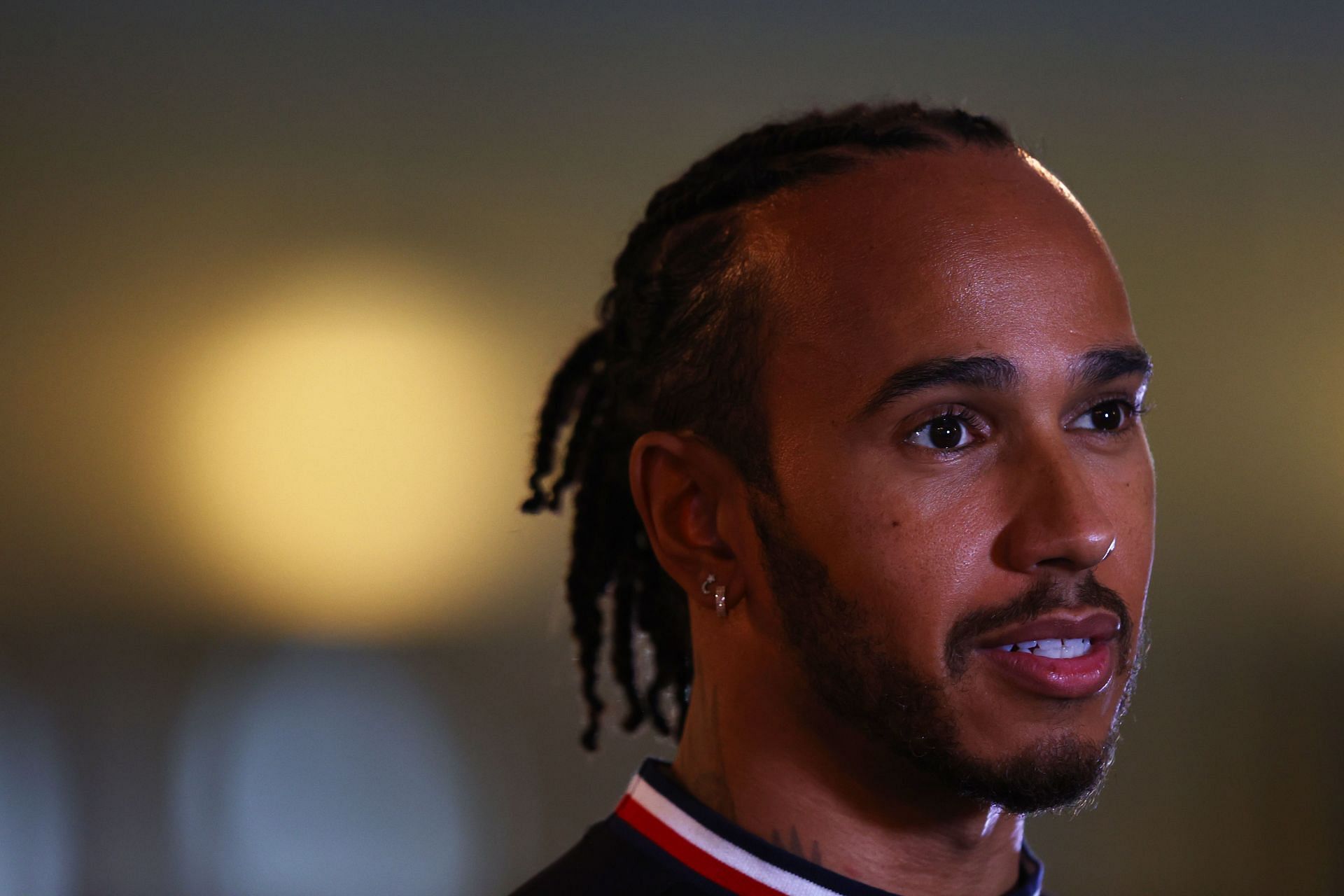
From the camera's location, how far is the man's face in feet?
4.30

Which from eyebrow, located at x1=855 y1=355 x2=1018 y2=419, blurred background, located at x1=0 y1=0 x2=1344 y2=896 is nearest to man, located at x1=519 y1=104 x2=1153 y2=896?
eyebrow, located at x1=855 y1=355 x2=1018 y2=419

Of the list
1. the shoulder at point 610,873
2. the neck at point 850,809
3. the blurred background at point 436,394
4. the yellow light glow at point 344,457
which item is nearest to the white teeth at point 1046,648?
the neck at point 850,809

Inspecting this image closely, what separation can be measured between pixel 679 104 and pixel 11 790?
217 cm

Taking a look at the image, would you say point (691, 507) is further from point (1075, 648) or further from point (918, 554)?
point (1075, 648)

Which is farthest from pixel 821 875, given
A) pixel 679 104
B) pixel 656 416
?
pixel 679 104

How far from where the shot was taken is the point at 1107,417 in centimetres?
143

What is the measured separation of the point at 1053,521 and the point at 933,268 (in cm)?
28

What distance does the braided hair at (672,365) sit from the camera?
1488 mm

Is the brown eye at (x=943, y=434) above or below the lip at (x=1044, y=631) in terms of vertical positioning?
above

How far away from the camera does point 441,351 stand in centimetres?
325

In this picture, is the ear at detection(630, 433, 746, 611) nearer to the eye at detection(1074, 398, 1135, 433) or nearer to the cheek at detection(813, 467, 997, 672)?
the cheek at detection(813, 467, 997, 672)

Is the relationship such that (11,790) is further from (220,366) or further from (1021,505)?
(1021,505)

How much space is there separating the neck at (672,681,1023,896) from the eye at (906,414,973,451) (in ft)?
1.00

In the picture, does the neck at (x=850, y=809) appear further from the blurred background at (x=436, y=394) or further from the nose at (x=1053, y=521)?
the blurred background at (x=436, y=394)
